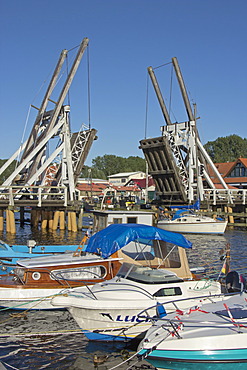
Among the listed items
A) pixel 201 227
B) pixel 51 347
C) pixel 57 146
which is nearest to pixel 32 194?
pixel 57 146

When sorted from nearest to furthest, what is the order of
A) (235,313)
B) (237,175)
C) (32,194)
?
(235,313)
(32,194)
(237,175)

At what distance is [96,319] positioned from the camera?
9883 millimetres

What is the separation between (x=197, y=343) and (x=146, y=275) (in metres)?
3.24

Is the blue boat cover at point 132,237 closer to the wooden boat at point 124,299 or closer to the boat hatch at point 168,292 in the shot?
the wooden boat at point 124,299

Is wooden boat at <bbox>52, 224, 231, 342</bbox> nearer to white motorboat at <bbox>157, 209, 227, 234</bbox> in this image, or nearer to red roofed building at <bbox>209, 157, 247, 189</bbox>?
white motorboat at <bbox>157, 209, 227, 234</bbox>

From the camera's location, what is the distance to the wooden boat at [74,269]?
40.5ft

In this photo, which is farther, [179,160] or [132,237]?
[179,160]

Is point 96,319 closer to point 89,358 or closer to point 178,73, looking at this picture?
point 89,358

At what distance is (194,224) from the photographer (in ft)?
109

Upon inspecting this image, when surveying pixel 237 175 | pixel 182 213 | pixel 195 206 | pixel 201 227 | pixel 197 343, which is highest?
pixel 237 175

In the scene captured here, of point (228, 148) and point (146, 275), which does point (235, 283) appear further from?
point (228, 148)

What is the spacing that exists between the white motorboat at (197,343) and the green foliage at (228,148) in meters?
108

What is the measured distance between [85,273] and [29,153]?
23582 mm

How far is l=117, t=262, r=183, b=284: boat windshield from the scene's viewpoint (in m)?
10.6
